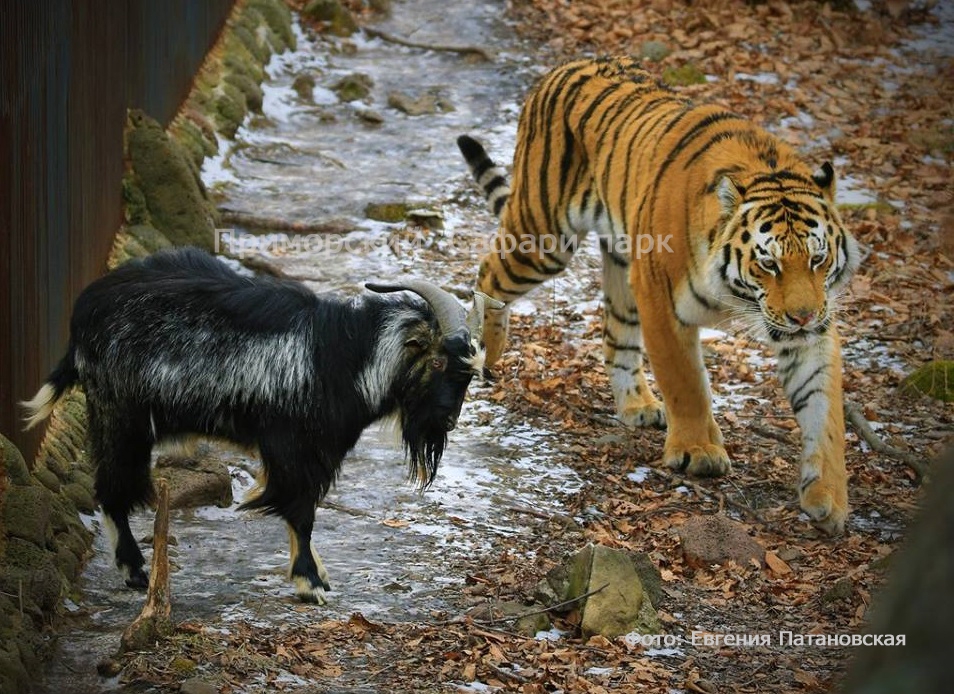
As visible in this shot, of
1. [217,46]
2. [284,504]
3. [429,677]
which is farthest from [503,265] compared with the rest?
[217,46]

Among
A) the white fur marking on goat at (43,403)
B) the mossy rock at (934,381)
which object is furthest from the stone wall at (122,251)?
the mossy rock at (934,381)

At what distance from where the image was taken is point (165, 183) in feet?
27.8

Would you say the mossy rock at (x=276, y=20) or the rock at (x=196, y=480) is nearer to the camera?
the rock at (x=196, y=480)

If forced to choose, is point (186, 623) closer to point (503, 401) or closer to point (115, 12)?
point (503, 401)

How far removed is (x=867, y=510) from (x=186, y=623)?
148 inches

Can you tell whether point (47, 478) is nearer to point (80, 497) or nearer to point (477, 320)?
point (80, 497)

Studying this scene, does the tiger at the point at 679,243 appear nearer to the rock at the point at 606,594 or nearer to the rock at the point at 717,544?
the rock at the point at 717,544

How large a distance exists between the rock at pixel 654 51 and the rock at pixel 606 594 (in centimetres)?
933

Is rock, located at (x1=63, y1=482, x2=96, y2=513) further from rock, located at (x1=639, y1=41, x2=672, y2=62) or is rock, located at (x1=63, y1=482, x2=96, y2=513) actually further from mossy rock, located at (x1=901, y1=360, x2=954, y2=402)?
rock, located at (x1=639, y1=41, x2=672, y2=62)

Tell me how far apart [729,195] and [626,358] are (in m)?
1.63

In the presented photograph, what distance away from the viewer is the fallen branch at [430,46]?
46.2 feet

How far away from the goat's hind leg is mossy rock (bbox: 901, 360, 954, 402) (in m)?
5.13

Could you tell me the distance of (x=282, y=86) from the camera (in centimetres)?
1297

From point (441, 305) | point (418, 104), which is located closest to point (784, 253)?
point (441, 305)
